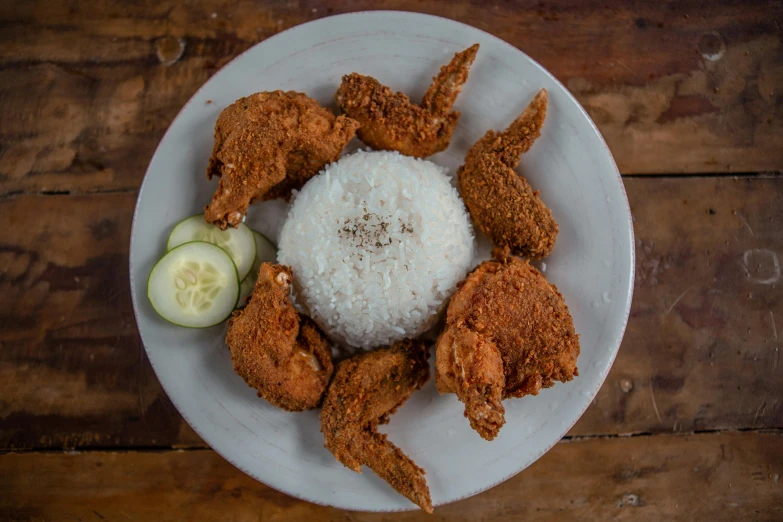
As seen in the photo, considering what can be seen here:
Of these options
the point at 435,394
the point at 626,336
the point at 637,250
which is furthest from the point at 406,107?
the point at 626,336

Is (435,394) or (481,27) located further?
(481,27)

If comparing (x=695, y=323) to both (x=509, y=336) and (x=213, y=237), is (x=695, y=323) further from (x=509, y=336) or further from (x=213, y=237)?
(x=213, y=237)

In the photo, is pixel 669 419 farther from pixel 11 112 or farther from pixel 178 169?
pixel 11 112

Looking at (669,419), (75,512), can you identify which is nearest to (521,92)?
(669,419)

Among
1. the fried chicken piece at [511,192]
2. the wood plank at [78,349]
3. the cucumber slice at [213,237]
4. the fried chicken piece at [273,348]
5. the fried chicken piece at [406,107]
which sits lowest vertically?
the wood plank at [78,349]

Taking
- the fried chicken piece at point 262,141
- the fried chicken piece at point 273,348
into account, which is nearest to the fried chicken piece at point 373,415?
the fried chicken piece at point 273,348

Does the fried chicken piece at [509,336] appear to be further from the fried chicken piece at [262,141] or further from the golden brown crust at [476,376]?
the fried chicken piece at [262,141]
